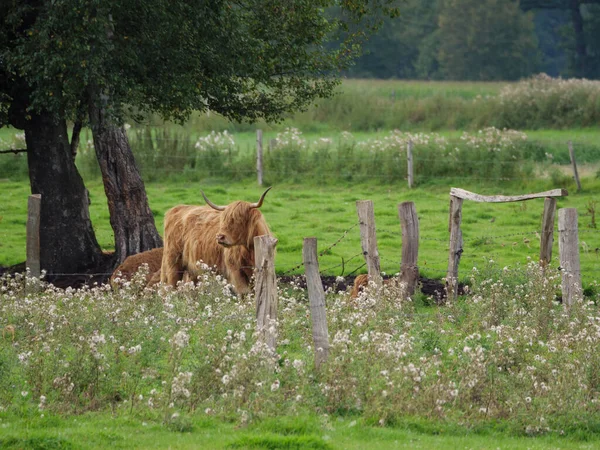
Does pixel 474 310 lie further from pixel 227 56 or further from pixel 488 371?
pixel 227 56

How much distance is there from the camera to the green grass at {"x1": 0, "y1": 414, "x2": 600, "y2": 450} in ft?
24.4

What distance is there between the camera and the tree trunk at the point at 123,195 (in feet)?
52.1

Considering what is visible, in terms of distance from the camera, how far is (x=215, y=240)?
1377cm

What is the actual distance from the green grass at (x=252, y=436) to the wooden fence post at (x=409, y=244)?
16.5ft

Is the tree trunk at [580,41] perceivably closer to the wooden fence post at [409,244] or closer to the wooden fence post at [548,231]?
the wooden fence post at [548,231]

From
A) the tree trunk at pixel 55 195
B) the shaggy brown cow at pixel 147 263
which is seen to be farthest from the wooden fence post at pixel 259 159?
the shaggy brown cow at pixel 147 263

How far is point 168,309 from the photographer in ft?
33.9

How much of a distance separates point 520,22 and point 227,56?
54.3 meters

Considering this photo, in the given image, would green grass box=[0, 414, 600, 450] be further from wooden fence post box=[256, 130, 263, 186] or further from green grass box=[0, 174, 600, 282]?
wooden fence post box=[256, 130, 263, 186]

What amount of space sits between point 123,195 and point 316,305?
803cm

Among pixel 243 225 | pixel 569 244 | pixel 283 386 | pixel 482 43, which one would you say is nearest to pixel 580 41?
pixel 482 43

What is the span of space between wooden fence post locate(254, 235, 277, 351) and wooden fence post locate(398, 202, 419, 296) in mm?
4298

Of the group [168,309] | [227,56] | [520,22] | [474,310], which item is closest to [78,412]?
[168,309]

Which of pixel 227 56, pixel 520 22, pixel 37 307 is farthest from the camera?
pixel 520 22
